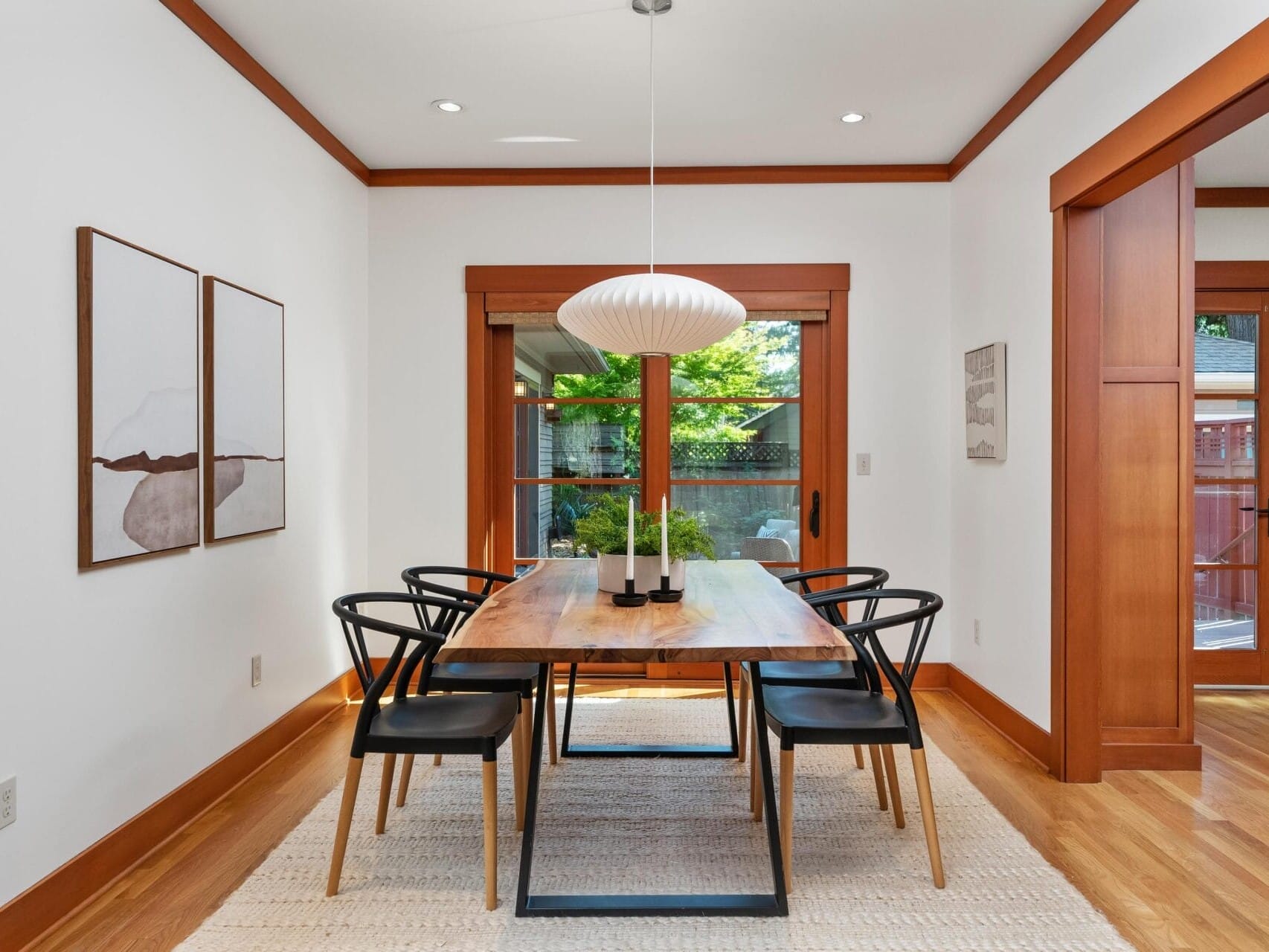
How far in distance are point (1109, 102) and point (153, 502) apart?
326 centimetres

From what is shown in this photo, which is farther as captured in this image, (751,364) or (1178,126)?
(751,364)

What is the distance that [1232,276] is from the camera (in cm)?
410

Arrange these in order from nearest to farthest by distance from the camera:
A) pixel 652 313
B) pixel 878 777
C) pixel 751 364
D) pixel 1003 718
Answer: pixel 652 313, pixel 878 777, pixel 1003 718, pixel 751 364

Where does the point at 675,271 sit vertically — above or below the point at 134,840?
above

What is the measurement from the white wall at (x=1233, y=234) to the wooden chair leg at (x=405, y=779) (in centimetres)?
446

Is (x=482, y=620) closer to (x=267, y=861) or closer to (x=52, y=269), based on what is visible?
(x=267, y=861)

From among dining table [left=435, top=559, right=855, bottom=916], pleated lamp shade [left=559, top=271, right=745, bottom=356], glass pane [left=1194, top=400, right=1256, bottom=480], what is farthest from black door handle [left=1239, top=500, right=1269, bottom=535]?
A: pleated lamp shade [left=559, top=271, right=745, bottom=356]

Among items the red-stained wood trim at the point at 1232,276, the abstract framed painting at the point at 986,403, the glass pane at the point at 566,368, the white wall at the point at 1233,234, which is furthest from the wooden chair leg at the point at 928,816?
the white wall at the point at 1233,234

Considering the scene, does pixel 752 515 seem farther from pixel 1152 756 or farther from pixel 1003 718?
pixel 1152 756

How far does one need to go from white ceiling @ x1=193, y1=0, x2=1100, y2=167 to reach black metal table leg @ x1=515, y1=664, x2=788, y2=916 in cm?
225

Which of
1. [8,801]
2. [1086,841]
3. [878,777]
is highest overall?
[8,801]

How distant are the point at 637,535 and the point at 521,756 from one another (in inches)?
31.9

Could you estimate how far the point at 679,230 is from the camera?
411cm

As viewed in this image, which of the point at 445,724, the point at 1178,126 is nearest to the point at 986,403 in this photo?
the point at 1178,126
